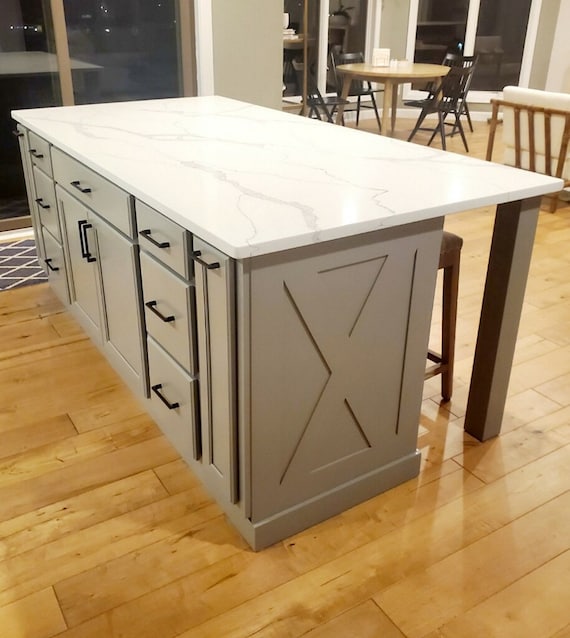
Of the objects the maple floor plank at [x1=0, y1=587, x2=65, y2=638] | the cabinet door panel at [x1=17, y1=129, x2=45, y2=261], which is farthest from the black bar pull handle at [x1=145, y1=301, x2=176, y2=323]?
the cabinet door panel at [x1=17, y1=129, x2=45, y2=261]

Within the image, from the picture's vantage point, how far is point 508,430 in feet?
7.11

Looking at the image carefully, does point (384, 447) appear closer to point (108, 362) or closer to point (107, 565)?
point (107, 565)

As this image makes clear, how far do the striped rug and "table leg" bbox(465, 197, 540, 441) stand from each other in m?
2.29

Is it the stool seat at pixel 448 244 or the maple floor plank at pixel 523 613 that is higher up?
the stool seat at pixel 448 244

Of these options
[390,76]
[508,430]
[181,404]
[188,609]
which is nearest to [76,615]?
[188,609]

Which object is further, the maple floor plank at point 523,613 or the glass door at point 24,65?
the glass door at point 24,65

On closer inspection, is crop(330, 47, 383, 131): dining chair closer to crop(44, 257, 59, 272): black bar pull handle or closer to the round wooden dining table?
the round wooden dining table

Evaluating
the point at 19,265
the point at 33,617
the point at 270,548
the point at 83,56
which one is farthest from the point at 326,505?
the point at 83,56

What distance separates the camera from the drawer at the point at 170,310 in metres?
1.59

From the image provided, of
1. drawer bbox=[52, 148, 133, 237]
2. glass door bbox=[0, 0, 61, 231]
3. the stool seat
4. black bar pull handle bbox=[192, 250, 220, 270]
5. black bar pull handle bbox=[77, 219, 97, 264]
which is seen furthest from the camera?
glass door bbox=[0, 0, 61, 231]

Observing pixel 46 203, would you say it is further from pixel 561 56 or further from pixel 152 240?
pixel 561 56

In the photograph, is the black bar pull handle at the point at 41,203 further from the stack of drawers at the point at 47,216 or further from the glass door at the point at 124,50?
the glass door at the point at 124,50

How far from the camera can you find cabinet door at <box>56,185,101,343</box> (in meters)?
2.24

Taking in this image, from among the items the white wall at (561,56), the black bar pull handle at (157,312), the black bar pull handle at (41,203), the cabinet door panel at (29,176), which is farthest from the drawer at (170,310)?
the white wall at (561,56)
